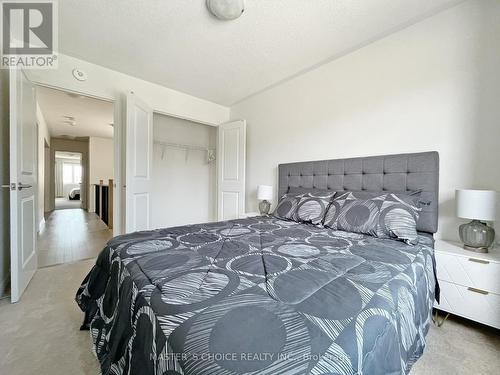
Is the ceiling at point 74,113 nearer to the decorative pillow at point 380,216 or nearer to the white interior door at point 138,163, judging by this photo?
the white interior door at point 138,163

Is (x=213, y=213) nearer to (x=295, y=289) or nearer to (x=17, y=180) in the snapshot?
(x=17, y=180)

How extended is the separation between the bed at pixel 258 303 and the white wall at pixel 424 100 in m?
0.93

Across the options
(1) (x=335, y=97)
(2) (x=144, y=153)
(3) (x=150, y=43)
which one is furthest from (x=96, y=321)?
(1) (x=335, y=97)

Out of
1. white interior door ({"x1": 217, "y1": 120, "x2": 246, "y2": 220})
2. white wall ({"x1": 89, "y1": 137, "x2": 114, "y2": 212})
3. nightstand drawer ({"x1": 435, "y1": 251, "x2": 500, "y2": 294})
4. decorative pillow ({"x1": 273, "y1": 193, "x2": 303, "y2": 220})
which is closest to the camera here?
nightstand drawer ({"x1": 435, "y1": 251, "x2": 500, "y2": 294})

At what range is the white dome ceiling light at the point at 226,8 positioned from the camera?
180cm

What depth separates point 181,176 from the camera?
14.6 ft

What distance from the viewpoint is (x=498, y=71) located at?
167 cm

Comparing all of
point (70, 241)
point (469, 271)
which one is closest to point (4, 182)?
point (70, 241)

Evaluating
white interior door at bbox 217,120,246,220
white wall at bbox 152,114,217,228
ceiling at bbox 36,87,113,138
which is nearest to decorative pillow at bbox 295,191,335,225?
white interior door at bbox 217,120,246,220

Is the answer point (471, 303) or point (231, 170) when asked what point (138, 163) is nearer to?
point (231, 170)

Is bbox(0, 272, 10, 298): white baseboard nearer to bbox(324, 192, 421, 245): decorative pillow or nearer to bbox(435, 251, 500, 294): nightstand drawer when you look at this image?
bbox(324, 192, 421, 245): decorative pillow

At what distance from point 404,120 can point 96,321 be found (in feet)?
9.50

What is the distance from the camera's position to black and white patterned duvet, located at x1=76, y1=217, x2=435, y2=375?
0.56 m

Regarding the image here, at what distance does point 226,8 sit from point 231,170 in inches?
91.3
